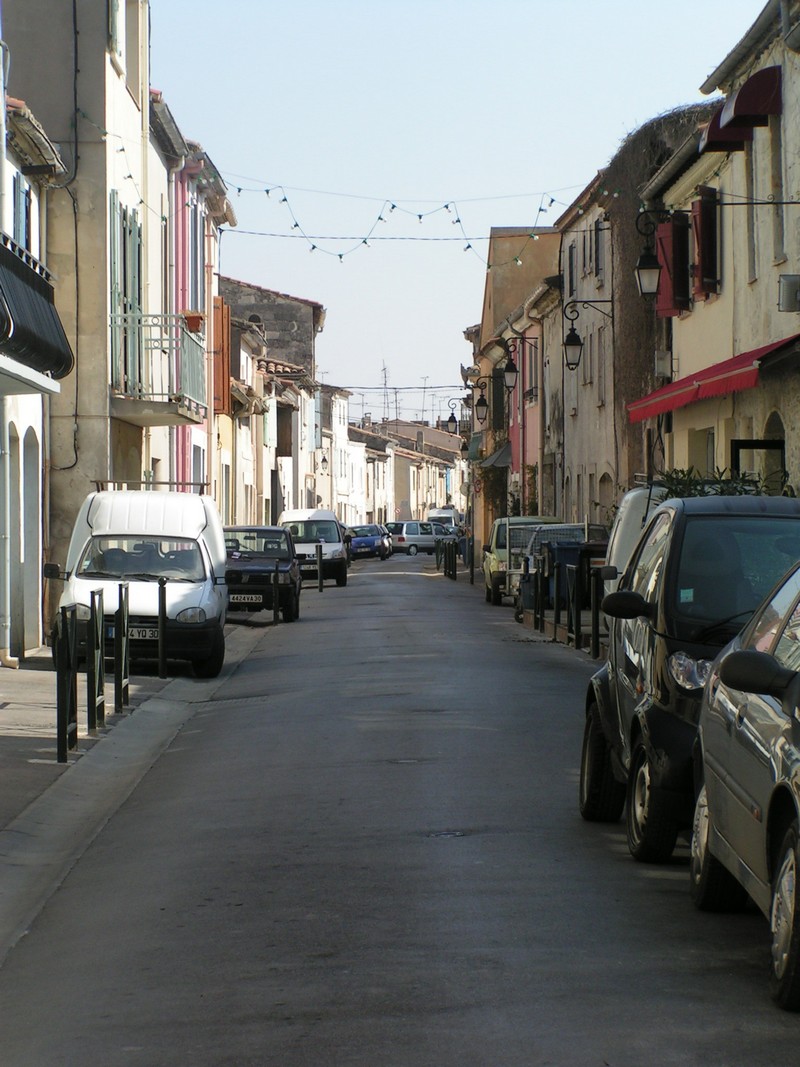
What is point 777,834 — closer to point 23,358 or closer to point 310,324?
point 23,358

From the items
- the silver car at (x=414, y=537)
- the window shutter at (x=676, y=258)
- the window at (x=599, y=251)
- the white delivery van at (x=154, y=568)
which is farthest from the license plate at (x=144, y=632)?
the silver car at (x=414, y=537)

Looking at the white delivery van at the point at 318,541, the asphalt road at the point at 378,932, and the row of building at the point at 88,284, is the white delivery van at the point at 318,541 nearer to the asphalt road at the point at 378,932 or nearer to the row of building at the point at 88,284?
the row of building at the point at 88,284

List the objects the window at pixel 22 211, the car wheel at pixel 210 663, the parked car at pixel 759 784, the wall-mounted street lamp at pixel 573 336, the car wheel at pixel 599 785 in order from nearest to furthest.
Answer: the parked car at pixel 759 784
the car wheel at pixel 599 785
the car wheel at pixel 210 663
the window at pixel 22 211
the wall-mounted street lamp at pixel 573 336

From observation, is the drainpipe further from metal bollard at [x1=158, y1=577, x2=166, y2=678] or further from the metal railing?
the metal railing

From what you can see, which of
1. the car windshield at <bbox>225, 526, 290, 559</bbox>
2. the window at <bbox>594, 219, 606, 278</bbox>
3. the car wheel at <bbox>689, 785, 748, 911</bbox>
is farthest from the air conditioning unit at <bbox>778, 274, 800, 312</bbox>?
the window at <bbox>594, 219, 606, 278</bbox>

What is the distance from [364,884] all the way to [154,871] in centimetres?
113

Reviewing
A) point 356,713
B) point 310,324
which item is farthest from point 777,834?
point 310,324

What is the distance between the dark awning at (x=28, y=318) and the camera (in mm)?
15320

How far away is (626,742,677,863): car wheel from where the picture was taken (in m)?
7.62

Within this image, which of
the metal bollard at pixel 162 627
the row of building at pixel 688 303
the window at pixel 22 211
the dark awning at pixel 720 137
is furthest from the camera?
the dark awning at pixel 720 137

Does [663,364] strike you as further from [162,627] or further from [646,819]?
[646,819]

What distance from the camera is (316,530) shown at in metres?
47.1

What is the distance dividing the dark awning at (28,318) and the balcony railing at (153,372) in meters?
7.05

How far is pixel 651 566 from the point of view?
28.5ft
